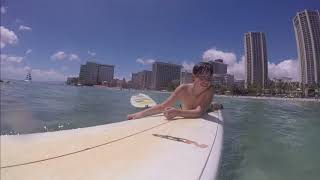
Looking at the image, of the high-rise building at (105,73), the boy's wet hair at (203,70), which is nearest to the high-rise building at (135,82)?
the high-rise building at (105,73)

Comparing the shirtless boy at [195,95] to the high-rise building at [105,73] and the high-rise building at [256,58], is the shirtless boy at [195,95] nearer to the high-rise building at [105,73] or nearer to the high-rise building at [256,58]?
the high-rise building at [256,58]

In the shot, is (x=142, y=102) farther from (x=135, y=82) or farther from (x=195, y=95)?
(x=135, y=82)

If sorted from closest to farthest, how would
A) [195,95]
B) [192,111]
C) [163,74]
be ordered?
[192,111] < [195,95] < [163,74]

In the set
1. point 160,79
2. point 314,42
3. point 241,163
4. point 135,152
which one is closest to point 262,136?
point 241,163

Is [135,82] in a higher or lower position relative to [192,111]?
higher

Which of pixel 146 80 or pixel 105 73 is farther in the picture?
pixel 105 73

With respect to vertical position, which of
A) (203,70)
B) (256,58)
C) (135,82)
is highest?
(256,58)

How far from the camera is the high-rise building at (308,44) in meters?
103

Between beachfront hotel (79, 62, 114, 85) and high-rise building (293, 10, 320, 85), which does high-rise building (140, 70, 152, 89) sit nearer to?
beachfront hotel (79, 62, 114, 85)

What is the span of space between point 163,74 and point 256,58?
54844mm

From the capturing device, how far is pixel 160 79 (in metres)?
154

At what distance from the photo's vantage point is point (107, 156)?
64.1 inches

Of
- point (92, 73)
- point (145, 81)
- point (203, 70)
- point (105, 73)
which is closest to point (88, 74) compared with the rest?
point (92, 73)

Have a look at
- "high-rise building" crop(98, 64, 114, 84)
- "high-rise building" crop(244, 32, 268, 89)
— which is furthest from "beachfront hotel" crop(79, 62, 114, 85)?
"high-rise building" crop(244, 32, 268, 89)
